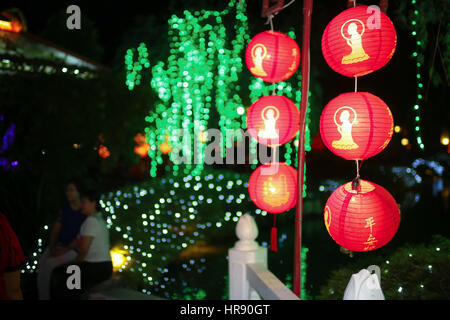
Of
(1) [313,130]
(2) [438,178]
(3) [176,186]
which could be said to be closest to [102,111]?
(3) [176,186]

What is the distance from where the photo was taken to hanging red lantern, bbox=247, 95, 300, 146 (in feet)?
11.0

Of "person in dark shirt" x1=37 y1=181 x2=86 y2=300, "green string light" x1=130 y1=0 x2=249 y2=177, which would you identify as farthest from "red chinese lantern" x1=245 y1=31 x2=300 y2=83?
"green string light" x1=130 y1=0 x2=249 y2=177

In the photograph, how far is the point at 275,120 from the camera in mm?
3352

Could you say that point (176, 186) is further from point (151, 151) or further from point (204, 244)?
point (151, 151)

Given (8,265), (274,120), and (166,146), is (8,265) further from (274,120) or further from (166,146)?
(166,146)

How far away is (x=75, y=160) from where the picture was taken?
618 centimetres

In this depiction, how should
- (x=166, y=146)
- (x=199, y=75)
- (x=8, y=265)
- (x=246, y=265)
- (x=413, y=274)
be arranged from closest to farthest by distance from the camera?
(x=8, y=265) → (x=413, y=274) → (x=246, y=265) → (x=199, y=75) → (x=166, y=146)

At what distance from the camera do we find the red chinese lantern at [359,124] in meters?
2.44

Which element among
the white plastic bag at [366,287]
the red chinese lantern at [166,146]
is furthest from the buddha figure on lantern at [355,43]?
the red chinese lantern at [166,146]

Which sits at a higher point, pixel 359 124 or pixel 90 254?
pixel 359 124

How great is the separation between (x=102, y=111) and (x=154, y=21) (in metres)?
5.02

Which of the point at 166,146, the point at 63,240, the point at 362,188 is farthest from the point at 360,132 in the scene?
the point at 166,146

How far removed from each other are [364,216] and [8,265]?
7.24ft

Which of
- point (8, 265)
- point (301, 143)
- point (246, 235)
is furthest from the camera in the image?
point (246, 235)
